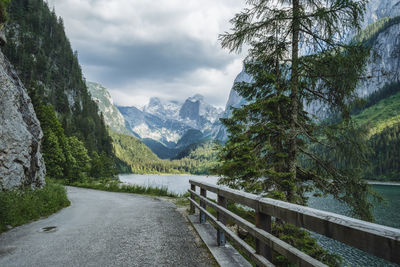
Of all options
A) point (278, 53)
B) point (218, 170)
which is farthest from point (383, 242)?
point (278, 53)

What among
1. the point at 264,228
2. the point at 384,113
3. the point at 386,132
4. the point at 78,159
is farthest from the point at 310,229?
the point at 384,113

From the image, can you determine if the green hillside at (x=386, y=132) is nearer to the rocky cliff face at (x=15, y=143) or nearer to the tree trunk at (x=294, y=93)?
the tree trunk at (x=294, y=93)

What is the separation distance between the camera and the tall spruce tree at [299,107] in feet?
24.3

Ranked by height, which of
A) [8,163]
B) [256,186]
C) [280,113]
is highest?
[280,113]

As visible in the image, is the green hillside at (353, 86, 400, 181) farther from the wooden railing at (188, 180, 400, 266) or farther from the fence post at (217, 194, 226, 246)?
the wooden railing at (188, 180, 400, 266)

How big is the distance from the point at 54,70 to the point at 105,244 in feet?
390

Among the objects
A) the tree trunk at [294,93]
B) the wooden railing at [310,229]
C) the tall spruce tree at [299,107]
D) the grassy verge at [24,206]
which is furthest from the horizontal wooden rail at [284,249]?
the grassy verge at [24,206]

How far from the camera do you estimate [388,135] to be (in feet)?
351

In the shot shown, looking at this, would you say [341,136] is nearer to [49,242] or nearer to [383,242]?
[383,242]

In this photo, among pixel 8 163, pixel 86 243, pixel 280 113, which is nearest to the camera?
pixel 86 243

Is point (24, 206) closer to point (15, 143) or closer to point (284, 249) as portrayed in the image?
point (15, 143)

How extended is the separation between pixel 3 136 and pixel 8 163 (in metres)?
1.08

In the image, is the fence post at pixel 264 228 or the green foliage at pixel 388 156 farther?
the green foliage at pixel 388 156

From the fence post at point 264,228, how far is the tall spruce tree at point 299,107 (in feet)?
12.9
